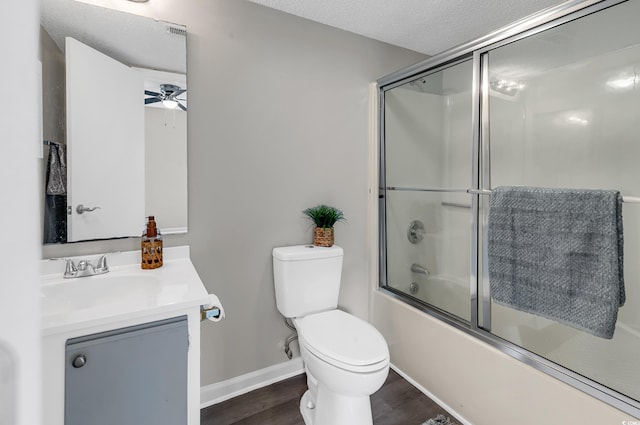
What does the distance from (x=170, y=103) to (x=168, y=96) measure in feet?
0.11

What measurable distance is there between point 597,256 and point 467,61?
108 cm

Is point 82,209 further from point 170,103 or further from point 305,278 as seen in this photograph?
point 305,278

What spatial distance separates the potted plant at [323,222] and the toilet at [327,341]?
0.05 m

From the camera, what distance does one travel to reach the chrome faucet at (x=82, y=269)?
1.34 meters

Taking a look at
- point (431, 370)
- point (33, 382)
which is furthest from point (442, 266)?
point (33, 382)

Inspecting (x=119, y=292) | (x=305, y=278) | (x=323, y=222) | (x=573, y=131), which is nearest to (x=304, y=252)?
(x=305, y=278)

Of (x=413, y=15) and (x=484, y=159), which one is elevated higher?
(x=413, y=15)

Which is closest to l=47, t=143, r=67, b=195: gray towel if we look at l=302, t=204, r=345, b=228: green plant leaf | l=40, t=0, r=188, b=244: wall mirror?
l=40, t=0, r=188, b=244: wall mirror

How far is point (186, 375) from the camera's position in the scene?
1.09 meters

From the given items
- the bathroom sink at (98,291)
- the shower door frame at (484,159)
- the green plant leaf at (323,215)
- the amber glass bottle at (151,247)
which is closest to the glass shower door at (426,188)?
the shower door frame at (484,159)

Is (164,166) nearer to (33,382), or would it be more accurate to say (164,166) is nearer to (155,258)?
(155,258)

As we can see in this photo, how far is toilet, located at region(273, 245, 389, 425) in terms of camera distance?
132 cm

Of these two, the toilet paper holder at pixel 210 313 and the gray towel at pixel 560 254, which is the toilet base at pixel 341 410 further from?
the gray towel at pixel 560 254

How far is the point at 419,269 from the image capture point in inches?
88.4
